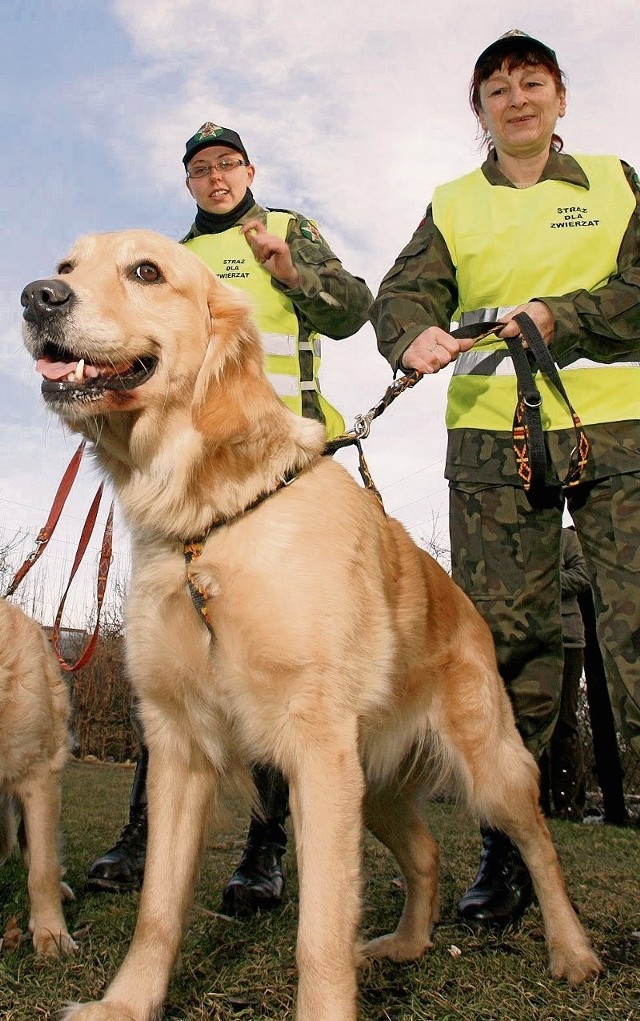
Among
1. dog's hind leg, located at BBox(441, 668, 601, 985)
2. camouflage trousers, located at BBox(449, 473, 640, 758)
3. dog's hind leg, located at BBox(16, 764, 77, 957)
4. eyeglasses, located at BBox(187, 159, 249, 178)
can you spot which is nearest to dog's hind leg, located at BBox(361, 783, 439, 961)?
dog's hind leg, located at BBox(441, 668, 601, 985)

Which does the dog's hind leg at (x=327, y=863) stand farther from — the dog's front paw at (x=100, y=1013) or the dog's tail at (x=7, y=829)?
the dog's tail at (x=7, y=829)

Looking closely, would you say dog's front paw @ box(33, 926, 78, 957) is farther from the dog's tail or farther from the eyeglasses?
the eyeglasses

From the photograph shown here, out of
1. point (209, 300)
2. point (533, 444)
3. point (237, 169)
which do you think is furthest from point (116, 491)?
point (237, 169)

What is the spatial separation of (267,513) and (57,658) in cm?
198

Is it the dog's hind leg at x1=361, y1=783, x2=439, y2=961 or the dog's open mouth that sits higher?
the dog's open mouth

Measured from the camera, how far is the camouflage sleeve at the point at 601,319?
3.37 meters

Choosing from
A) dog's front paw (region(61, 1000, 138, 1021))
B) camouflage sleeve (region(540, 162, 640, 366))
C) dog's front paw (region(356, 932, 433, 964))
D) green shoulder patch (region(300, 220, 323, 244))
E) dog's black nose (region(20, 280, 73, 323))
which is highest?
green shoulder patch (region(300, 220, 323, 244))

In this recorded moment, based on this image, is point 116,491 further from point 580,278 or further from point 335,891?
point 580,278

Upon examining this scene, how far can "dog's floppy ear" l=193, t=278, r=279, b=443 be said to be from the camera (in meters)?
2.69

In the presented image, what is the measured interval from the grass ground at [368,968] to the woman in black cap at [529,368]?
401mm

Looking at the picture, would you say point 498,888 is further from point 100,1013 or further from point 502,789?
point 100,1013

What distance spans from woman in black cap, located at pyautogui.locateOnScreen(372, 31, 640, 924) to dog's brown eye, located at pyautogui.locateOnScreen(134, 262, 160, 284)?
112cm

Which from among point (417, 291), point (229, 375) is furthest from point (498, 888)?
point (417, 291)

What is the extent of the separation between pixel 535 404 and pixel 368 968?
2104 millimetres
